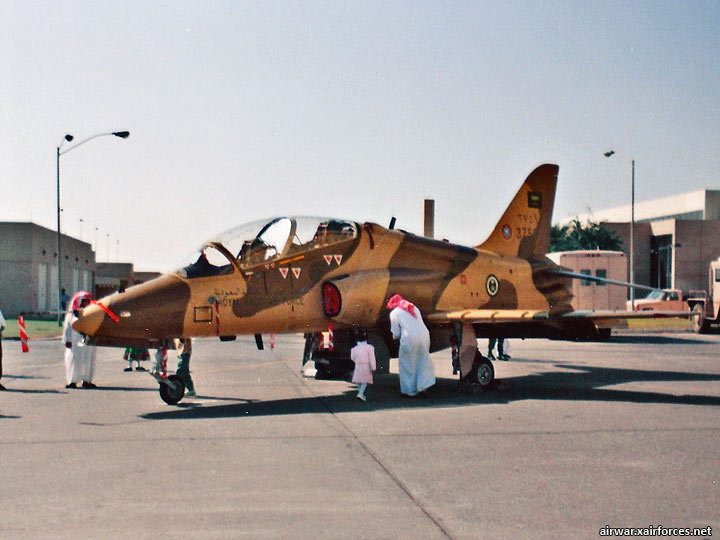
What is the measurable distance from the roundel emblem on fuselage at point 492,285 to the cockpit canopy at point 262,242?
12.3 ft

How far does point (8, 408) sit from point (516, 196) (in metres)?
12.2

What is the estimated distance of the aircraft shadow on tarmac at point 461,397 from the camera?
38.8 ft

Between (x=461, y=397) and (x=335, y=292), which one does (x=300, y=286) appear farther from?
(x=461, y=397)

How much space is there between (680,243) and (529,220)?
64169 mm

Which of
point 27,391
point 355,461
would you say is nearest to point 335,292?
point 355,461

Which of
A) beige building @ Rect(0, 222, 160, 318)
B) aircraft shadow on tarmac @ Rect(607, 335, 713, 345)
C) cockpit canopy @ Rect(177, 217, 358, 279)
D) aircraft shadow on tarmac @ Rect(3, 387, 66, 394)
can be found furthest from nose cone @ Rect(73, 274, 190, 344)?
beige building @ Rect(0, 222, 160, 318)

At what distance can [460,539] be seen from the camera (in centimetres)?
541

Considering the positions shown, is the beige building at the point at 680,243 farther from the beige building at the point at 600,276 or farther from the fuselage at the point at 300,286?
the fuselage at the point at 300,286

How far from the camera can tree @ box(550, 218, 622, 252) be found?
89.1m

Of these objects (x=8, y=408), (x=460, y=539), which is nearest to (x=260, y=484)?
(x=460, y=539)

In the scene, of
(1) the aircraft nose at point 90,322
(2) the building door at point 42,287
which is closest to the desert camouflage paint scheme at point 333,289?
(1) the aircraft nose at point 90,322

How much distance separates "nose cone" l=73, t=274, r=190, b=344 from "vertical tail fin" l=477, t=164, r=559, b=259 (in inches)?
331

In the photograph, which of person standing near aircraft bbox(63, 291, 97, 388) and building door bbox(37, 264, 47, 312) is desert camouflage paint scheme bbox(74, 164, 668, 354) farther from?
building door bbox(37, 264, 47, 312)

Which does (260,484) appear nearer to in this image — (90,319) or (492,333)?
(90,319)
